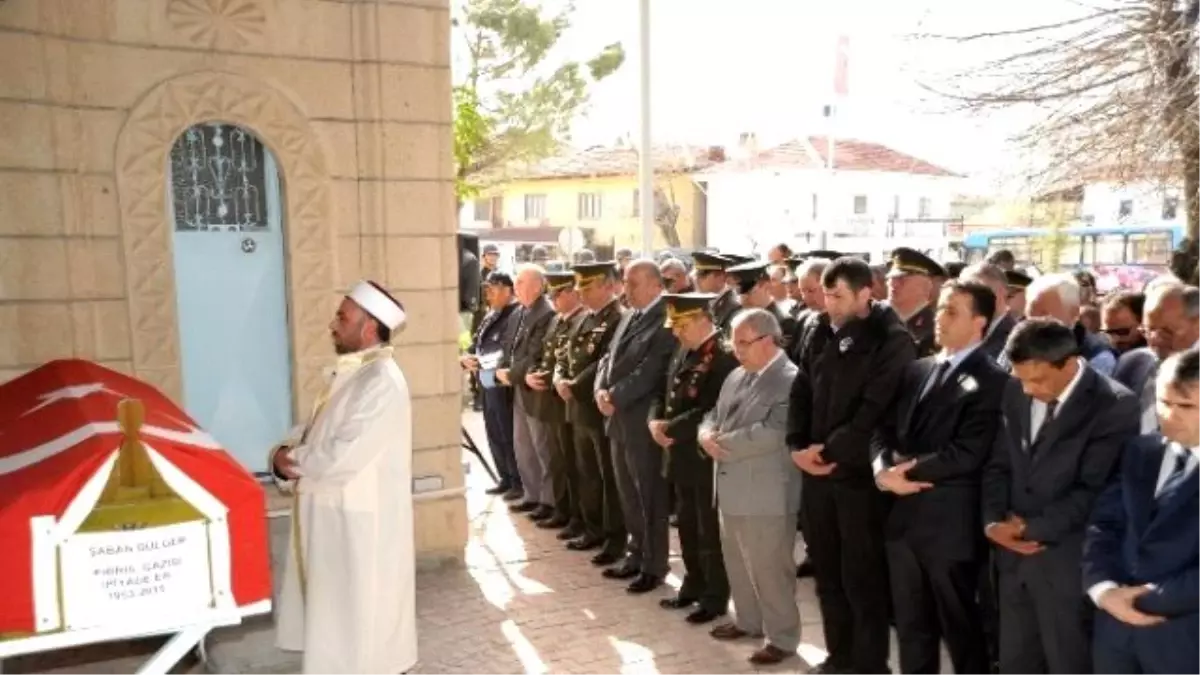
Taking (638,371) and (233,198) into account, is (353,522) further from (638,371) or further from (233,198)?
(233,198)

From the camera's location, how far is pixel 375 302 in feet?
13.3

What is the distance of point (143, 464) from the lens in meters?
2.71

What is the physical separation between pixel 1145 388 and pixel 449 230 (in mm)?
3847

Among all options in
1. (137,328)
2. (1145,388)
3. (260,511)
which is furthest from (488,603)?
(1145,388)

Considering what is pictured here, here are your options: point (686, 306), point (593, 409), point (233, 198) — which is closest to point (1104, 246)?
point (593, 409)

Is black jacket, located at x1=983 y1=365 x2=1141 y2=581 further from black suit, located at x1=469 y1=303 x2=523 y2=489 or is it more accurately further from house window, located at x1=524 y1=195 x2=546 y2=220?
house window, located at x1=524 y1=195 x2=546 y2=220

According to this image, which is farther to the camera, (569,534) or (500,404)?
(500,404)

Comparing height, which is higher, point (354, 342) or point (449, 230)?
point (449, 230)

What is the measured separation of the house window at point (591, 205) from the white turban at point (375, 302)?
34.8 meters

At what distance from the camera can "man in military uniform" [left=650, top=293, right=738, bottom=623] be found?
16.4ft

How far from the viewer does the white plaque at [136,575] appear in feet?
8.19

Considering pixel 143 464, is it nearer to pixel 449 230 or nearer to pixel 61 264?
pixel 61 264

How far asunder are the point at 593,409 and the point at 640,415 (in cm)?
69

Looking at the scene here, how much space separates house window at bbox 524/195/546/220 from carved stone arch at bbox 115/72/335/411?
3593 centimetres
